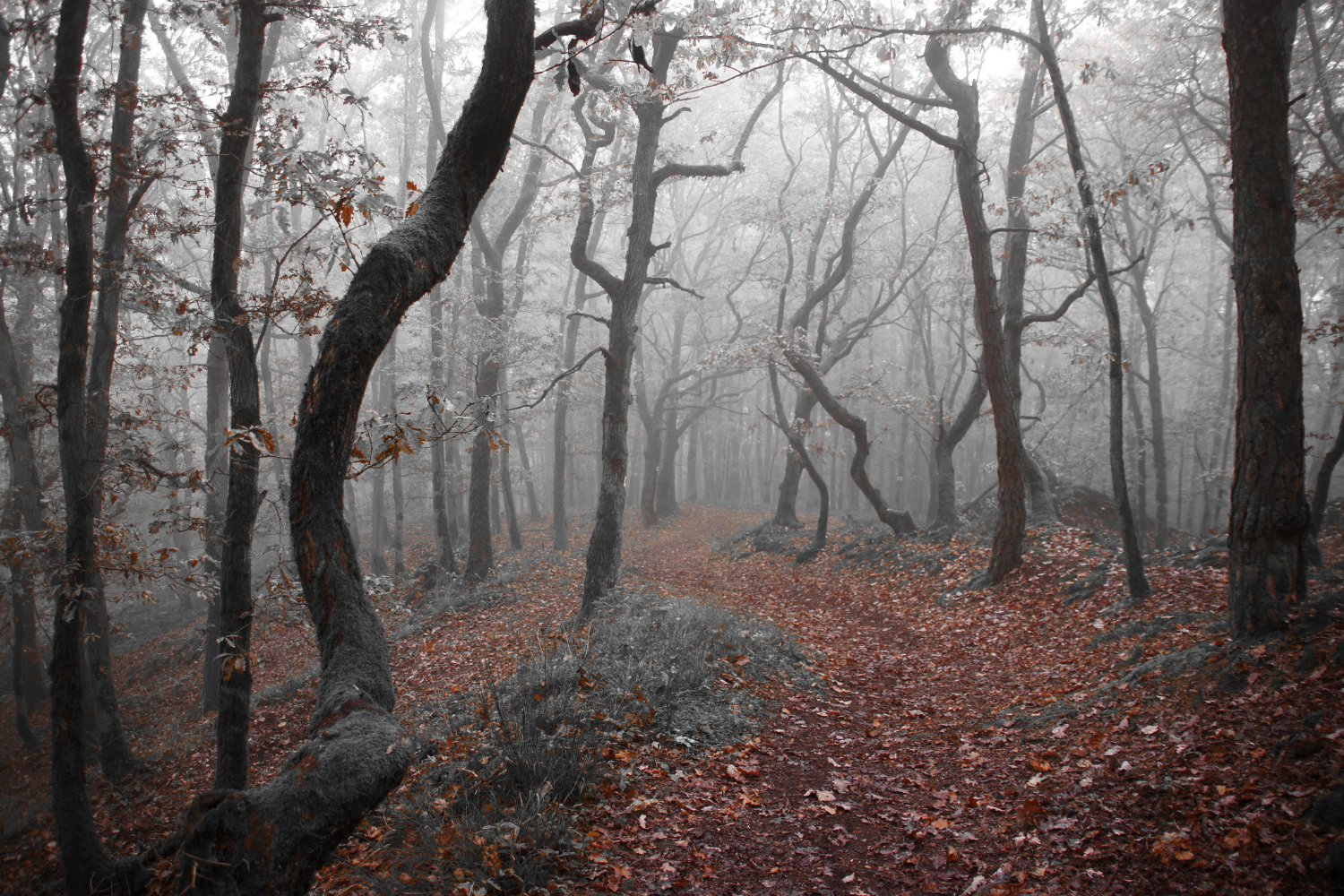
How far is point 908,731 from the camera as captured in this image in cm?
625

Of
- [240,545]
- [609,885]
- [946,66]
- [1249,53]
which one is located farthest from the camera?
[946,66]

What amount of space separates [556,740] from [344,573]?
251 cm

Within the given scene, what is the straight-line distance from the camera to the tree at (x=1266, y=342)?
5.41 m

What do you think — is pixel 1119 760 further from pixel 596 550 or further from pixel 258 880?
pixel 596 550

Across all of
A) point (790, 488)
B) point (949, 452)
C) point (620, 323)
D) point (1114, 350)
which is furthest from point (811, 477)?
point (1114, 350)

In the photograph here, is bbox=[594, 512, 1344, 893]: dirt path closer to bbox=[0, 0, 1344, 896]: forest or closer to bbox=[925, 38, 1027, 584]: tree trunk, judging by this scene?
bbox=[0, 0, 1344, 896]: forest

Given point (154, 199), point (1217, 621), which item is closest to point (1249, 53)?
point (1217, 621)

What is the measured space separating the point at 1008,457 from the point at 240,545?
33.3ft

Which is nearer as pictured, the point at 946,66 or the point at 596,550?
the point at 596,550

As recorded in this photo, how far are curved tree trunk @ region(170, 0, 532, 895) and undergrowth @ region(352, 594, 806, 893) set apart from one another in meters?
1.57

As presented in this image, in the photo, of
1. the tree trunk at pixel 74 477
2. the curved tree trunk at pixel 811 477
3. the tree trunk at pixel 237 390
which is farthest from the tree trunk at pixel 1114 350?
the tree trunk at pixel 74 477

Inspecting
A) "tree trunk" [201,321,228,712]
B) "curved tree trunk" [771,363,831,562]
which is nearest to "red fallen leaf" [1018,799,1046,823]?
"tree trunk" [201,321,228,712]

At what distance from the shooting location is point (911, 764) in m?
5.54

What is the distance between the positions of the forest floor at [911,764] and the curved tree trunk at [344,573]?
A: 160 cm
